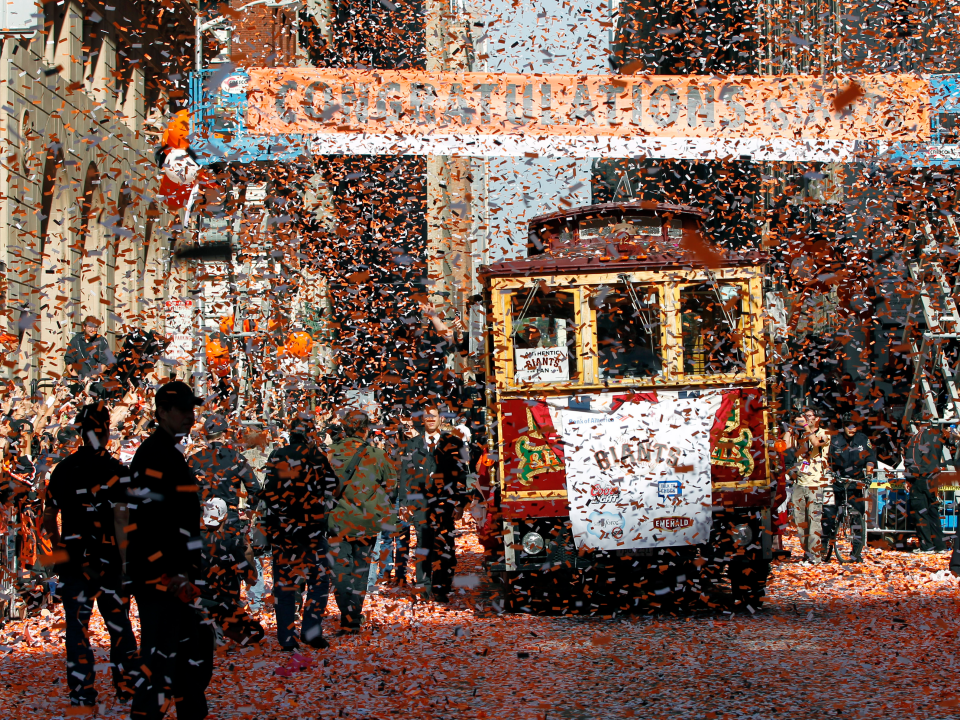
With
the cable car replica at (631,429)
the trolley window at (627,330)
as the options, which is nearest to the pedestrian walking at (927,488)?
the cable car replica at (631,429)

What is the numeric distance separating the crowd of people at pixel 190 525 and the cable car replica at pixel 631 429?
4.01 feet

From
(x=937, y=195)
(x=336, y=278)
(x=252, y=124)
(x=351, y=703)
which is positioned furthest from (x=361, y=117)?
(x=336, y=278)

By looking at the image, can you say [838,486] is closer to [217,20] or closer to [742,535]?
[742,535]

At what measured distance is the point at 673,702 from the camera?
19.6ft

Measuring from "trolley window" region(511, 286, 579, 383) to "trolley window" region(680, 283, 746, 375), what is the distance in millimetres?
1003

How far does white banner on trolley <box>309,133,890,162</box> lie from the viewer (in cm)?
1238

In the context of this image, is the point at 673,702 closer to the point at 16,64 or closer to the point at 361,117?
the point at 361,117

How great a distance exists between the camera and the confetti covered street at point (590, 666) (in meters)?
5.96

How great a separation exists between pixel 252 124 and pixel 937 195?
9.92m

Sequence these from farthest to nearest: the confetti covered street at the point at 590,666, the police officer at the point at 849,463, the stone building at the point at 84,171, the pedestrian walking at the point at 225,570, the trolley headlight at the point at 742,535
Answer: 1. the stone building at the point at 84,171
2. the police officer at the point at 849,463
3. the trolley headlight at the point at 742,535
4. the pedestrian walking at the point at 225,570
5. the confetti covered street at the point at 590,666

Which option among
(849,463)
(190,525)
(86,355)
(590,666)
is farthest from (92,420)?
(849,463)

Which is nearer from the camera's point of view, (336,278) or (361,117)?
(361,117)

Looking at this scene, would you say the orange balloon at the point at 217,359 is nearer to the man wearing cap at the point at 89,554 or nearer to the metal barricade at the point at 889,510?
the metal barricade at the point at 889,510

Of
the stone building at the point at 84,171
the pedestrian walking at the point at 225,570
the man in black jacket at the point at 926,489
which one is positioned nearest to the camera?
the pedestrian walking at the point at 225,570
